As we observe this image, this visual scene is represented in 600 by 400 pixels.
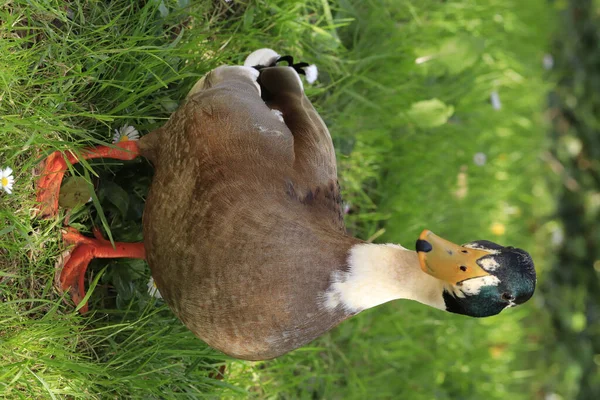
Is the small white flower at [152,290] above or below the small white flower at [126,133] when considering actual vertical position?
below

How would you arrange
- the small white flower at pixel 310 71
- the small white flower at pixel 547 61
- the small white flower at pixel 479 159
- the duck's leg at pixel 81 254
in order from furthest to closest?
the small white flower at pixel 547 61, the small white flower at pixel 479 159, the small white flower at pixel 310 71, the duck's leg at pixel 81 254

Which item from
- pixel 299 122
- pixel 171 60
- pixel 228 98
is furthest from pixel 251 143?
pixel 171 60

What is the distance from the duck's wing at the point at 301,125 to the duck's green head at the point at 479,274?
37 cm

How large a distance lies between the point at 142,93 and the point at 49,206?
0.41 m

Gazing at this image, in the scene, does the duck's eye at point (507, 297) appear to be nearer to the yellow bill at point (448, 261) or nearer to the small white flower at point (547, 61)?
the yellow bill at point (448, 261)

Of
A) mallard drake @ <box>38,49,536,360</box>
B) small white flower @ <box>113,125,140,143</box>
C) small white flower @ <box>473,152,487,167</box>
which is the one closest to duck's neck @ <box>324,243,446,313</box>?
mallard drake @ <box>38,49,536,360</box>

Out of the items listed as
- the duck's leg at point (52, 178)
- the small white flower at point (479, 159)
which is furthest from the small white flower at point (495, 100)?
the duck's leg at point (52, 178)

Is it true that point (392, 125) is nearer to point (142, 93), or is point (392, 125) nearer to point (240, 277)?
point (142, 93)

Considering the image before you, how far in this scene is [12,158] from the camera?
1637mm

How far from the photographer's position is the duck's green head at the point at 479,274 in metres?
1.44

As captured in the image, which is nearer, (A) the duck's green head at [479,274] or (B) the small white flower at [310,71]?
(A) the duck's green head at [479,274]

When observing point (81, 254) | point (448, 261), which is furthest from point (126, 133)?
point (448, 261)

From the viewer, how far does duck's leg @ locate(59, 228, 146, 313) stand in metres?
1.85

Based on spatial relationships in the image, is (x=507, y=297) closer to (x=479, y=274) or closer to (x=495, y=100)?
(x=479, y=274)
